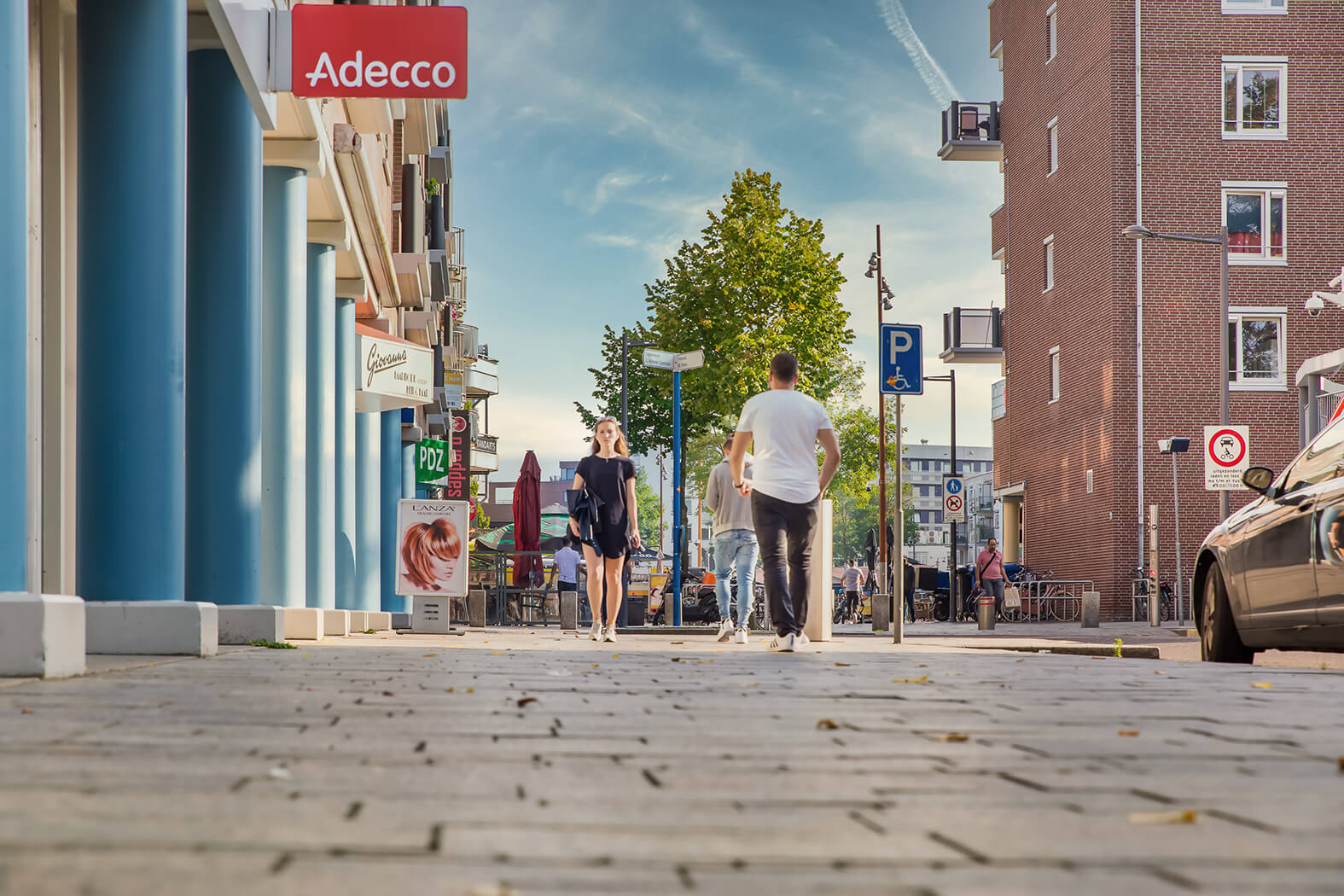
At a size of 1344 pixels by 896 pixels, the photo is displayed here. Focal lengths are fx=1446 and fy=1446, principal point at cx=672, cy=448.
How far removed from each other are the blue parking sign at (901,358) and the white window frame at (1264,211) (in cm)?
2442

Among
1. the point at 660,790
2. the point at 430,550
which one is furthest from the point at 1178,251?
the point at 660,790

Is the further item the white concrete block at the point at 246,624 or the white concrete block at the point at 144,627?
the white concrete block at the point at 246,624

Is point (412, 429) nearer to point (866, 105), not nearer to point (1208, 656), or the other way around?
point (866, 105)

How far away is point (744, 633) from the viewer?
1231 centimetres

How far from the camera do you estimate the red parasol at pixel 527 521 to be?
95.1 ft

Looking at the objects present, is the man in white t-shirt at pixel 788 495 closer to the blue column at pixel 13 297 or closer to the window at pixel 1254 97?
the blue column at pixel 13 297

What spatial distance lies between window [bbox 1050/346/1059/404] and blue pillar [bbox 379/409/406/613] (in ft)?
63.4

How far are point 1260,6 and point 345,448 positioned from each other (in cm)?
2757

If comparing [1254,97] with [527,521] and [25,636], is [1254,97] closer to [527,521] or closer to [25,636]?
[527,521]

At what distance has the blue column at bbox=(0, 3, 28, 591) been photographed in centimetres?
582

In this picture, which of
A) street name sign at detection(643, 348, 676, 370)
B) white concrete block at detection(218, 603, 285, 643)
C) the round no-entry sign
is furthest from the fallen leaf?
street name sign at detection(643, 348, 676, 370)

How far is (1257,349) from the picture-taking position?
115 feet

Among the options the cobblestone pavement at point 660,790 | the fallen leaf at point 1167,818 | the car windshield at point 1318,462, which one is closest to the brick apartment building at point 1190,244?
the car windshield at point 1318,462

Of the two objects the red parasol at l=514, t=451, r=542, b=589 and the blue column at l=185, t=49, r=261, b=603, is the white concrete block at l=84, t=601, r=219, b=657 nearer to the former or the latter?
the blue column at l=185, t=49, r=261, b=603
